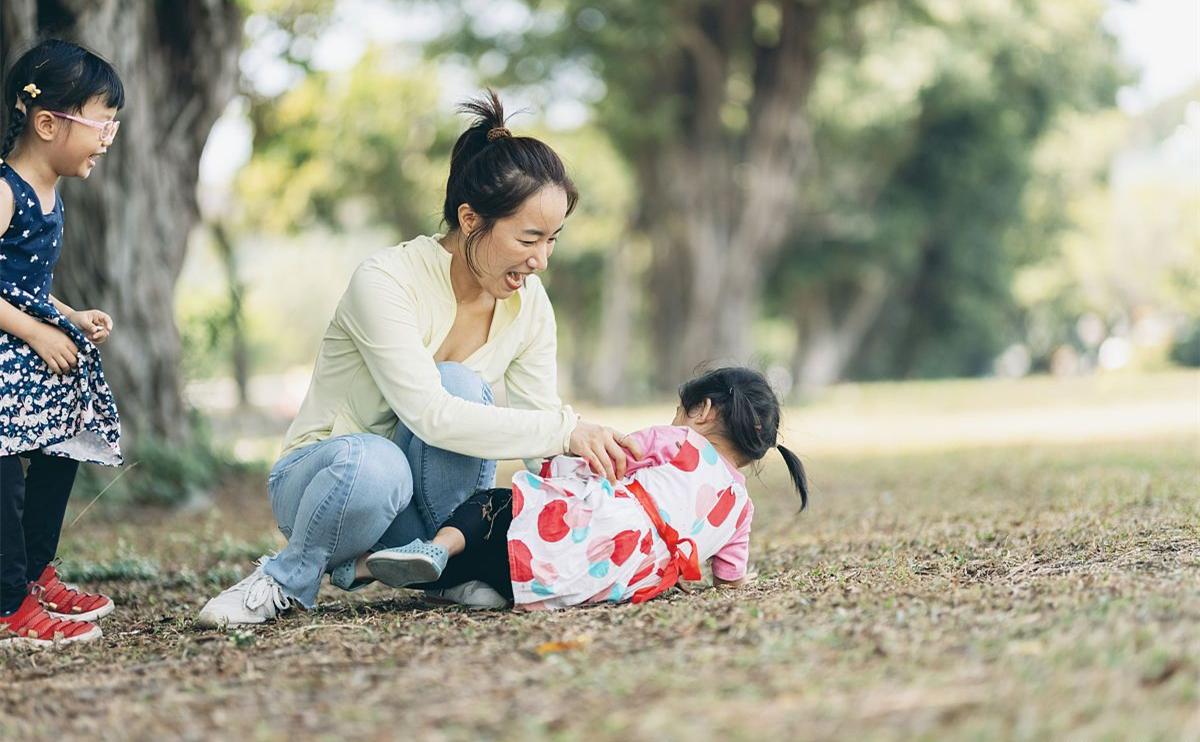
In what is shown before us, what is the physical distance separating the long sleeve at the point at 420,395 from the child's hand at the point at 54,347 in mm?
802

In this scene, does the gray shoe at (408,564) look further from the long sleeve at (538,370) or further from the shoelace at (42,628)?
the shoelace at (42,628)

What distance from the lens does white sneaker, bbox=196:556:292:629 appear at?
12.0 ft

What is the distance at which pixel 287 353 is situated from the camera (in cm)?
8062

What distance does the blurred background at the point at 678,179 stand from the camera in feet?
26.3

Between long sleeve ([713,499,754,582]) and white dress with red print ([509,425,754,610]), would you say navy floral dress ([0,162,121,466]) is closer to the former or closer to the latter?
white dress with red print ([509,425,754,610])

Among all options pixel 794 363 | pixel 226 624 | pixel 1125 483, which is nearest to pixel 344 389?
pixel 226 624

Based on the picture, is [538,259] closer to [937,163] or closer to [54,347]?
[54,347]

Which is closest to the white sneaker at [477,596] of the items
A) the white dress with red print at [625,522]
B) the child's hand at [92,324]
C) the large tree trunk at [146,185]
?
the white dress with red print at [625,522]

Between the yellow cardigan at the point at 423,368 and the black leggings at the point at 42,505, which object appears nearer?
the yellow cardigan at the point at 423,368

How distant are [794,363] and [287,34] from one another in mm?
20626

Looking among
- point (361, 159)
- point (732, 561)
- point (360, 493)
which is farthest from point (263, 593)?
point (361, 159)

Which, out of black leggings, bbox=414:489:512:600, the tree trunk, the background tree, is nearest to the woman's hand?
black leggings, bbox=414:489:512:600

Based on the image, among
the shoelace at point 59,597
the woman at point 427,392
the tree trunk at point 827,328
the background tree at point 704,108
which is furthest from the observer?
the tree trunk at point 827,328

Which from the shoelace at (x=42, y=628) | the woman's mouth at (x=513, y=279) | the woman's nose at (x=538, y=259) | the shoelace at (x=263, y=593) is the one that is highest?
the woman's nose at (x=538, y=259)
